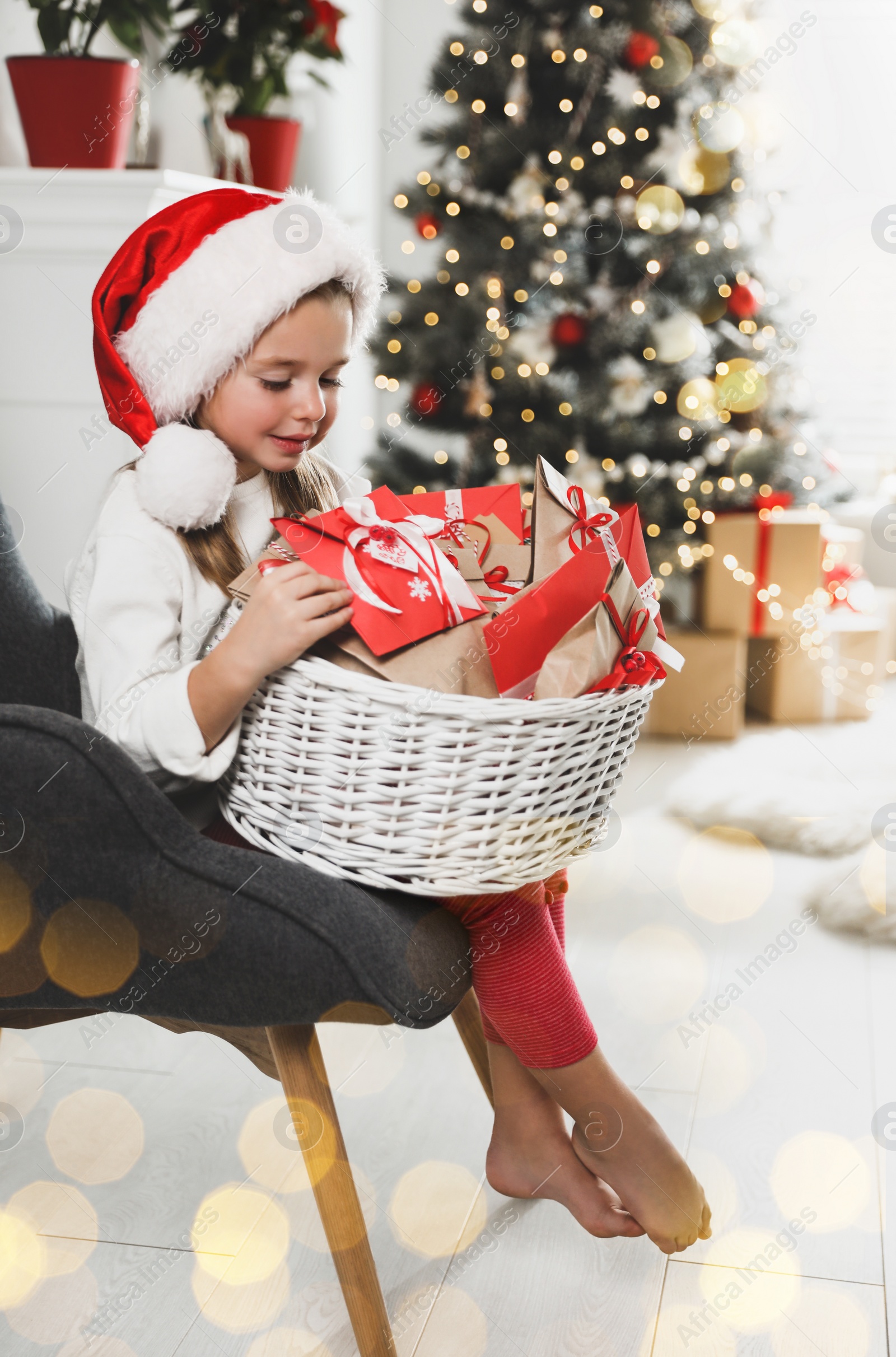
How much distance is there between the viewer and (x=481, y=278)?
2752 millimetres

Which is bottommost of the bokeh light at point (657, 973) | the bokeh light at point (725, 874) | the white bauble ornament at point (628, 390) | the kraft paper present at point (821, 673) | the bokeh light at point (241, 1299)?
the kraft paper present at point (821, 673)

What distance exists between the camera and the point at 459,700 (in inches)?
30.7

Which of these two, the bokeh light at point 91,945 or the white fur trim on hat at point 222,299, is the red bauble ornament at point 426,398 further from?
the bokeh light at point 91,945

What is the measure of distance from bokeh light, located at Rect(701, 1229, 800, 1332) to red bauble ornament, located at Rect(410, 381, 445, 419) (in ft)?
6.88

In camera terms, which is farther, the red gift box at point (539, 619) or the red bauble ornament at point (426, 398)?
the red bauble ornament at point (426, 398)

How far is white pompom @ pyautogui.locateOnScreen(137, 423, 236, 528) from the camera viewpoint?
0.98 meters

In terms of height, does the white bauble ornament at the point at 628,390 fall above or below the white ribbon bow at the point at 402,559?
below

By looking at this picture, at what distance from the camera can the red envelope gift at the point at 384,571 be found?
838 millimetres

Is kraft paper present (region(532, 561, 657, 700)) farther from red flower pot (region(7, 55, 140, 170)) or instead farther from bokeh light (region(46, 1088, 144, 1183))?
red flower pot (region(7, 55, 140, 170))

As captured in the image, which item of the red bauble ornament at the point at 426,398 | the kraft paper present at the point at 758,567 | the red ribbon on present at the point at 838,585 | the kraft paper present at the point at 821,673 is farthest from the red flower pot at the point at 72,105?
the red ribbon on present at the point at 838,585

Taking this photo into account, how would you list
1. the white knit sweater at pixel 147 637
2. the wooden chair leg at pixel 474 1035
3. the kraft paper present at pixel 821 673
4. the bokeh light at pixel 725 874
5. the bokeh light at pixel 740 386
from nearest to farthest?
the white knit sweater at pixel 147 637 < the wooden chair leg at pixel 474 1035 < the bokeh light at pixel 725 874 < the bokeh light at pixel 740 386 < the kraft paper present at pixel 821 673

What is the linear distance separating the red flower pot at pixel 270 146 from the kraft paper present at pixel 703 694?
138 cm

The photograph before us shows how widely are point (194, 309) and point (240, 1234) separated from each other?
0.90 metres

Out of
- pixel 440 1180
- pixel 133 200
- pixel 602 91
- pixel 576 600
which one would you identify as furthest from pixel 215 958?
pixel 602 91
